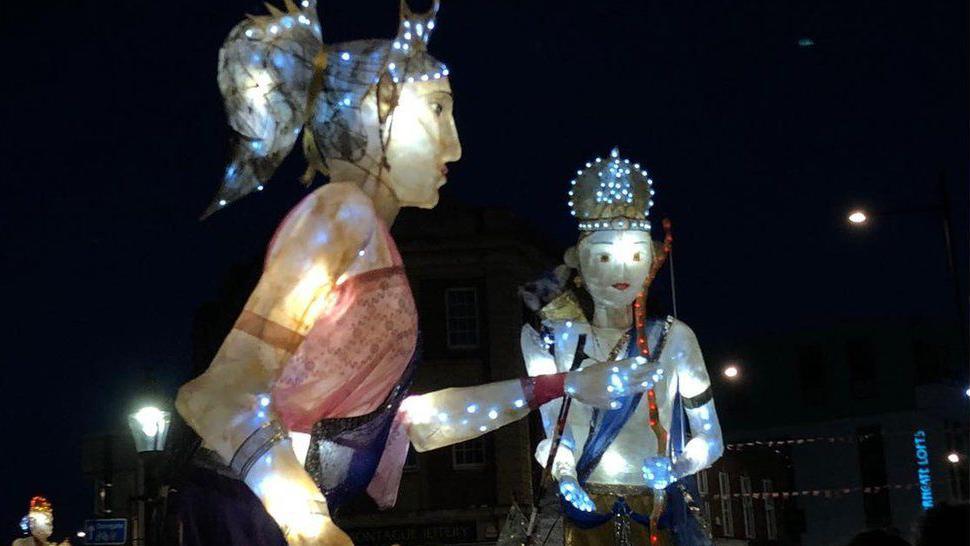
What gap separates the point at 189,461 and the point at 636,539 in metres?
2.99

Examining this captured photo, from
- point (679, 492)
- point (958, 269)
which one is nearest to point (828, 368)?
point (958, 269)

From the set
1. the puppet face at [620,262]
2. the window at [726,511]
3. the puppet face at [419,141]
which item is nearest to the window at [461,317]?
the window at [726,511]

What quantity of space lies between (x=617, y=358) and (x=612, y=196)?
0.84 m

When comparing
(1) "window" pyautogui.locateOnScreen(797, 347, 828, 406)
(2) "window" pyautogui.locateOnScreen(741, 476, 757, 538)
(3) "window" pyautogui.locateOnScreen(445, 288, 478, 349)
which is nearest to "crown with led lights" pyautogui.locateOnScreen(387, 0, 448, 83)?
(2) "window" pyautogui.locateOnScreen(741, 476, 757, 538)

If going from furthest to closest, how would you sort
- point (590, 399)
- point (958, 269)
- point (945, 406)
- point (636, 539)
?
point (945, 406)
point (958, 269)
point (636, 539)
point (590, 399)

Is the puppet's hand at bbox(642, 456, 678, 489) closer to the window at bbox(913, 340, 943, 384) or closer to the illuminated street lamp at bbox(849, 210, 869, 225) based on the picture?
the illuminated street lamp at bbox(849, 210, 869, 225)

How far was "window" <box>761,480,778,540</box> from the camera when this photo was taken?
25.4 meters

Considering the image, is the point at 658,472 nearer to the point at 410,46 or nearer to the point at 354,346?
the point at 354,346

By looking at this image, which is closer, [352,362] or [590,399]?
[352,362]

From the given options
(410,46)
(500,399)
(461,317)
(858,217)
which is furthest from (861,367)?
(410,46)

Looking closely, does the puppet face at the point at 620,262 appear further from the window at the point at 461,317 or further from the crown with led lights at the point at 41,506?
the window at the point at 461,317

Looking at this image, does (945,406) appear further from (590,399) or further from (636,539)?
(590,399)

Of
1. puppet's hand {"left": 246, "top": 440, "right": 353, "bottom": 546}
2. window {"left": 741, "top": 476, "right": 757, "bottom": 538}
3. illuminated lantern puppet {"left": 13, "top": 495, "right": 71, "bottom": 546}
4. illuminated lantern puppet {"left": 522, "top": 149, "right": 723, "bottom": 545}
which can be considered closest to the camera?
puppet's hand {"left": 246, "top": 440, "right": 353, "bottom": 546}

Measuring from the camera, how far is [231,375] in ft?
11.6
